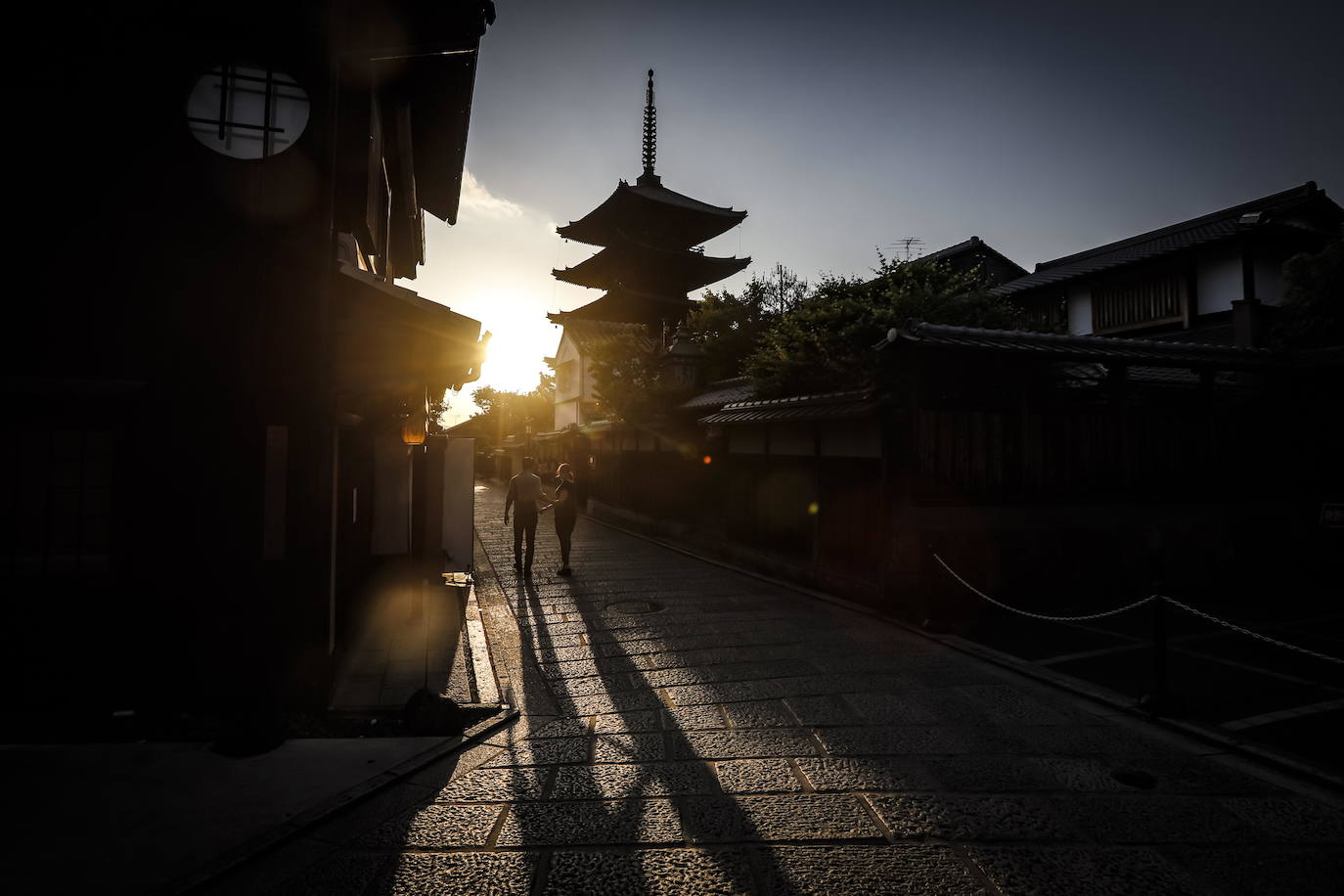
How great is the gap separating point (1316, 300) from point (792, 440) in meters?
10.6

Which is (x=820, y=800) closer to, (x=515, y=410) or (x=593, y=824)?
(x=593, y=824)

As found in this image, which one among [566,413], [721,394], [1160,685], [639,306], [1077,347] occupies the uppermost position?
[639,306]

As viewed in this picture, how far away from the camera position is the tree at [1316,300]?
12570 mm

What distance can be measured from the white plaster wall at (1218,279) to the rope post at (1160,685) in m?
15.3

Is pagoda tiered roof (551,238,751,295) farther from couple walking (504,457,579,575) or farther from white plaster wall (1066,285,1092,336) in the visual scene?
couple walking (504,457,579,575)

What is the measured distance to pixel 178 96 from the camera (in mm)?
5719

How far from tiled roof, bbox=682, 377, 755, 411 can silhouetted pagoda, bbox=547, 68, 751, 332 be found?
34.4 feet

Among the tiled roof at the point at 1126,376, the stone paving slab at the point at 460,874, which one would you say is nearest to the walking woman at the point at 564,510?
the tiled roof at the point at 1126,376

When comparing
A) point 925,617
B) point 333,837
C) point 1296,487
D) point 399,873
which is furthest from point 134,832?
point 1296,487

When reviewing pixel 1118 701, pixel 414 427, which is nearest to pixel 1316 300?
pixel 1118 701

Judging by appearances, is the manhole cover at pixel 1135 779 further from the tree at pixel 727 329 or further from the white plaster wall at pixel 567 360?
the white plaster wall at pixel 567 360

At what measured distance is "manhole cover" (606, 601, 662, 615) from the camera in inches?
397

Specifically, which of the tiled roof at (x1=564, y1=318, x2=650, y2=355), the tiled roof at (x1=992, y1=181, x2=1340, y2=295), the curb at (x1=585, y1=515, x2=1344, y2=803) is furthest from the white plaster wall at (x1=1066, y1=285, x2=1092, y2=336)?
the tiled roof at (x1=564, y1=318, x2=650, y2=355)

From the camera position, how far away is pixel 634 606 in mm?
10359
